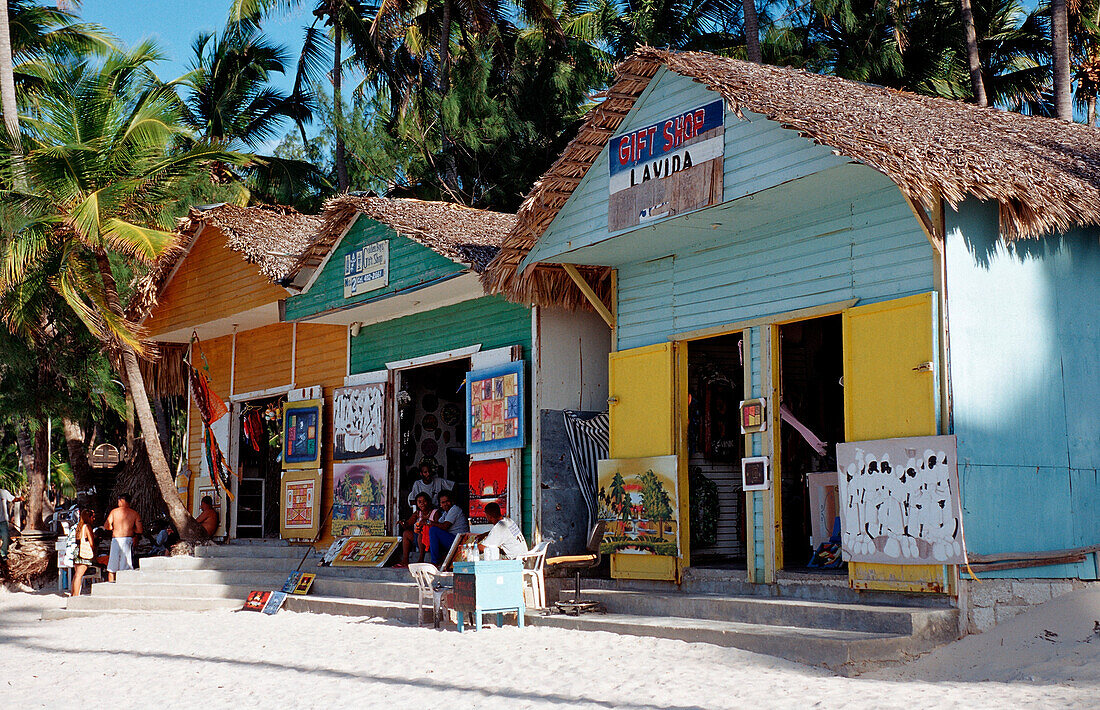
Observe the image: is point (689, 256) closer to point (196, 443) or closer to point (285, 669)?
point (285, 669)

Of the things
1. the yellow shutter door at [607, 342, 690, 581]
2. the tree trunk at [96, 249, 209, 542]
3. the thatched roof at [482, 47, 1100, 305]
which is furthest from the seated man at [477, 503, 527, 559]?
the tree trunk at [96, 249, 209, 542]

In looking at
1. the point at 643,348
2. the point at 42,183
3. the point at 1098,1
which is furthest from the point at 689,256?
the point at 1098,1

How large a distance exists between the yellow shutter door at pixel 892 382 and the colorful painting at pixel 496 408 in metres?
4.09

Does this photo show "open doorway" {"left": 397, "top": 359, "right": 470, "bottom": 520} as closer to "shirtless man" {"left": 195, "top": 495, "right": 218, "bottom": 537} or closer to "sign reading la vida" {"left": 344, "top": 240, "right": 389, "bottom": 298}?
"sign reading la vida" {"left": 344, "top": 240, "right": 389, "bottom": 298}

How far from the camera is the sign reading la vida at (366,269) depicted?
12922 mm

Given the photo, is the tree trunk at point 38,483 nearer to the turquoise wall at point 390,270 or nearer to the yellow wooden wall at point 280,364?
the yellow wooden wall at point 280,364

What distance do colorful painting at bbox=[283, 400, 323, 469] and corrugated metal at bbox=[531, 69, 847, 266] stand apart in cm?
549

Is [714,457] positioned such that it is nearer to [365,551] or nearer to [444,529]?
[444,529]

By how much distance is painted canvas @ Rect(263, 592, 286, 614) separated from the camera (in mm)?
12117

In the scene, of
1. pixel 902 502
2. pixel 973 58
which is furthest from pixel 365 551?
pixel 973 58

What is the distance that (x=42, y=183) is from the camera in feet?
45.4

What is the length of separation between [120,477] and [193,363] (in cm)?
331

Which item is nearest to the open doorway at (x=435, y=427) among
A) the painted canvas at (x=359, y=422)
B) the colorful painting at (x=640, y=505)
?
the painted canvas at (x=359, y=422)

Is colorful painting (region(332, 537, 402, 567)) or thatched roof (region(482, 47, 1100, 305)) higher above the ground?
thatched roof (region(482, 47, 1100, 305))
